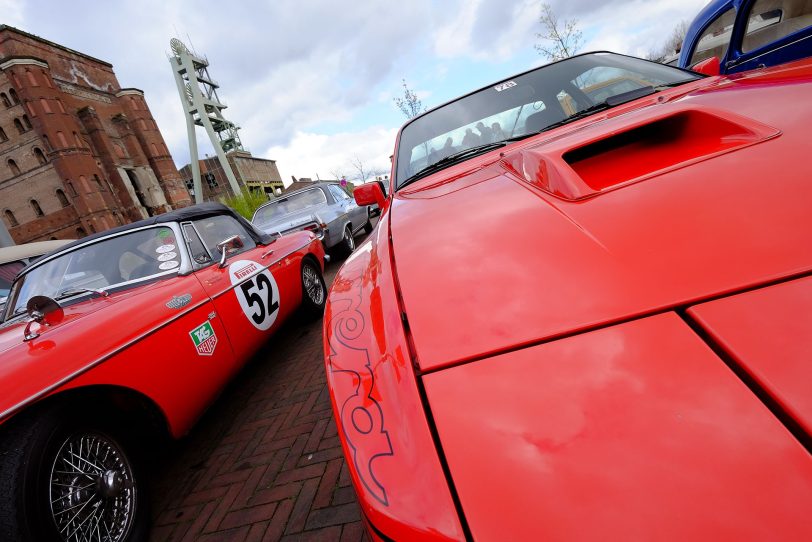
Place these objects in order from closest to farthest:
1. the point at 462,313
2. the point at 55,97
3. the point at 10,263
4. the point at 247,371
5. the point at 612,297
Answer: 1. the point at 612,297
2. the point at 462,313
3. the point at 247,371
4. the point at 10,263
5. the point at 55,97

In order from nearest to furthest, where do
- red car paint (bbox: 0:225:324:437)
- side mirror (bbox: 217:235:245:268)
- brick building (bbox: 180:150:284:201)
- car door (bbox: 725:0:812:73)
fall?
red car paint (bbox: 0:225:324:437)
car door (bbox: 725:0:812:73)
side mirror (bbox: 217:235:245:268)
brick building (bbox: 180:150:284:201)

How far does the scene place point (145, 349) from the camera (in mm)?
1914

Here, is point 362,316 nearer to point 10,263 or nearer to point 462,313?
point 462,313

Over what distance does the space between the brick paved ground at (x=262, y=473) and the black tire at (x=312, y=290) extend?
3.50 feet

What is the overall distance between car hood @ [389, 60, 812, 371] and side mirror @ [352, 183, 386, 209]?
152cm

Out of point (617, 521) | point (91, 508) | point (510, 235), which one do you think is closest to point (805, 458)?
point (617, 521)

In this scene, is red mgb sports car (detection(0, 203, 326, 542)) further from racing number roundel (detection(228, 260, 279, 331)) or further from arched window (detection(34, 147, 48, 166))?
arched window (detection(34, 147, 48, 166))

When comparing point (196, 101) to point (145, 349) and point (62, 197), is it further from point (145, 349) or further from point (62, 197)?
point (145, 349)

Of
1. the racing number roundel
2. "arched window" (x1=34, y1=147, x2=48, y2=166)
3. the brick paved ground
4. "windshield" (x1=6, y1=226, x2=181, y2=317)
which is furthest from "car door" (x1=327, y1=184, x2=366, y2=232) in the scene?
"arched window" (x1=34, y1=147, x2=48, y2=166)

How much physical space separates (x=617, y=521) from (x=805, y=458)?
23cm

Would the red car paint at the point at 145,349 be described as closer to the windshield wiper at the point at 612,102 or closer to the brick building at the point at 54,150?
the windshield wiper at the point at 612,102

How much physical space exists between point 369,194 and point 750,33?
4.42 meters

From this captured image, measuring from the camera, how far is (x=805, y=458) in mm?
433

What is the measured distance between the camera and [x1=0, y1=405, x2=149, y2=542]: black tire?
4.41ft
